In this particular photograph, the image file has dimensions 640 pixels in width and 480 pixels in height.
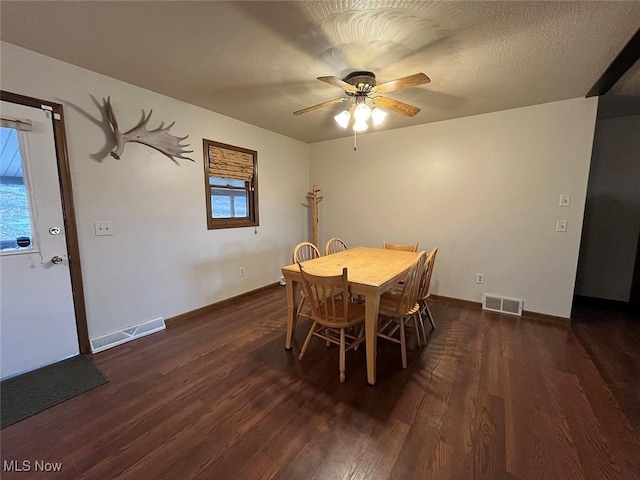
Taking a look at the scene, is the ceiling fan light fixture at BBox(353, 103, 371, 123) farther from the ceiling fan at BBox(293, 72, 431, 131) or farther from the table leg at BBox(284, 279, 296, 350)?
the table leg at BBox(284, 279, 296, 350)

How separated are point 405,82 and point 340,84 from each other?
457mm

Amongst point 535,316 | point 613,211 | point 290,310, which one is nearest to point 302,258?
point 290,310

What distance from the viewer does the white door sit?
6.30ft

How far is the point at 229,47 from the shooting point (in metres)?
1.87

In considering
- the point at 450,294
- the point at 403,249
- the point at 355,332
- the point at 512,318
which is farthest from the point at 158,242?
the point at 512,318

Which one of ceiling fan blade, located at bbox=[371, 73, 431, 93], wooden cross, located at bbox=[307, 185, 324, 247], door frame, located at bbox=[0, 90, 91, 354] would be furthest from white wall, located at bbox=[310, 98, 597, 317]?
door frame, located at bbox=[0, 90, 91, 354]

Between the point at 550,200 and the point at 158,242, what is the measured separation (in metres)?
4.24

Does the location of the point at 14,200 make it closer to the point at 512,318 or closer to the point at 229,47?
the point at 229,47

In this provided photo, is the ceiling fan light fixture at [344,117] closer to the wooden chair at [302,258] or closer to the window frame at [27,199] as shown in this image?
the wooden chair at [302,258]

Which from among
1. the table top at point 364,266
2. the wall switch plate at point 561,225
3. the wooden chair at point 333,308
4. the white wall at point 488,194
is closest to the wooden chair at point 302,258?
the table top at point 364,266

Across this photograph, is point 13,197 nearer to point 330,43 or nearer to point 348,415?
point 330,43

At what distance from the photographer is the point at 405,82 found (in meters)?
1.88

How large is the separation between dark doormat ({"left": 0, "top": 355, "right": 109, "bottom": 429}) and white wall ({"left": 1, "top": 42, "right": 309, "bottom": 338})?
37 cm

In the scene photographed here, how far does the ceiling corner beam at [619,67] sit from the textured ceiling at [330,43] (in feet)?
0.16
